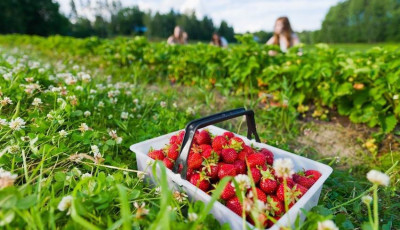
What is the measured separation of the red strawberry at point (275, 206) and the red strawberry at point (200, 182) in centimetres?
26

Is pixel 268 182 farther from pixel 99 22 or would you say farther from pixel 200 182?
pixel 99 22

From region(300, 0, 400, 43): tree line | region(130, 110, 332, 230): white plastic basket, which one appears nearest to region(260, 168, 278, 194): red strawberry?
region(130, 110, 332, 230): white plastic basket

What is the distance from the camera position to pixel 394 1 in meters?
45.8

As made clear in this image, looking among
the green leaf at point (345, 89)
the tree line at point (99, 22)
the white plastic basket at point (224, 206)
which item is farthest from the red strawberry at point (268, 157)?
the tree line at point (99, 22)

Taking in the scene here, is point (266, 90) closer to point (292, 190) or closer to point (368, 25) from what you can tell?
point (292, 190)

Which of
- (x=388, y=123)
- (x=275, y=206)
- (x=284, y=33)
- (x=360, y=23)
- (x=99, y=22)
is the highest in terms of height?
(x=99, y=22)

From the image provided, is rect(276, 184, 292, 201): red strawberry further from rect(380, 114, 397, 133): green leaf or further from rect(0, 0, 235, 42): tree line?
rect(0, 0, 235, 42): tree line

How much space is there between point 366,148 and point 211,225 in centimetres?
214

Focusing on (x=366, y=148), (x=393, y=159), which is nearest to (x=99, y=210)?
(x=393, y=159)

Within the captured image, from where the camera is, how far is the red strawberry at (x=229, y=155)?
1.14 meters

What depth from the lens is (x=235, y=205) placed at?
37.5 inches

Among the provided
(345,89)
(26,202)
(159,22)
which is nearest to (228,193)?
(26,202)

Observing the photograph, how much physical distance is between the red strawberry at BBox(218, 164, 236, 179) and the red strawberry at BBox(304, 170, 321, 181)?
376mm

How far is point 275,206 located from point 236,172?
0.22 metres
